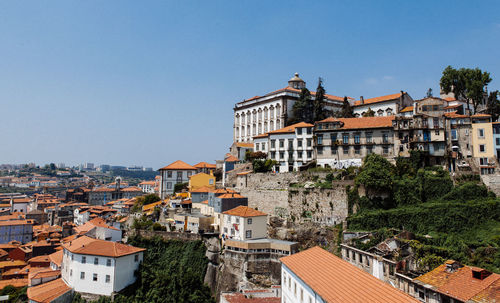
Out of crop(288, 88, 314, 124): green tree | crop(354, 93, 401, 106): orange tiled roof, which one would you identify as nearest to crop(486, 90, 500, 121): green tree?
crop(354, 93, 401, 106): orange tiled roof

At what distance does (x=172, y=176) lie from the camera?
60.2 m

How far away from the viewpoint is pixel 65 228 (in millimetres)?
63500

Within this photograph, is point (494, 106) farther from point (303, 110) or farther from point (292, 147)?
point (292, 147)

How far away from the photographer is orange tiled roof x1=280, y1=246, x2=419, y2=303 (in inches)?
588

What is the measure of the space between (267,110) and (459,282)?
5140 centimetres

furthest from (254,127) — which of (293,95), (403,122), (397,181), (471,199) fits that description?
(471,199)

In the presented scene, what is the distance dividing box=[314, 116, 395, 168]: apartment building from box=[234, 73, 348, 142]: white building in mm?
17884

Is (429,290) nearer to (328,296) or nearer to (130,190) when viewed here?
(328,296)

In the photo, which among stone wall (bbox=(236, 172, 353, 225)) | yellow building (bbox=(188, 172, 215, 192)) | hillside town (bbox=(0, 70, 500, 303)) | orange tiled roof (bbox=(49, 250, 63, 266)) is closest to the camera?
hillside town (bbox=(0, 70, 500, 303))

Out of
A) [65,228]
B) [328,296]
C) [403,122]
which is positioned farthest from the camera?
→ [65,228]

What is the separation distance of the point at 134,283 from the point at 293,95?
147 feet

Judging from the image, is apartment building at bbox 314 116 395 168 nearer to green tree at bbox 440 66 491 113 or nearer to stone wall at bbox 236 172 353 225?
stone wall at bbox 236 172 353 225

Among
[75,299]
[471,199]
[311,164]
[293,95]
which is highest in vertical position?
[293,95]

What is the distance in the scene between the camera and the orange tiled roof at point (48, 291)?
30.7 m
